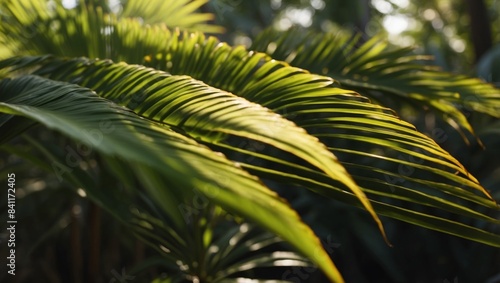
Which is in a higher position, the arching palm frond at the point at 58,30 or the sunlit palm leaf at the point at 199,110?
the sunlit palm leaf at the point at 199,110

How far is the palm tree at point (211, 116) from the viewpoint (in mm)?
824

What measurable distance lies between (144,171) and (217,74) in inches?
35.2

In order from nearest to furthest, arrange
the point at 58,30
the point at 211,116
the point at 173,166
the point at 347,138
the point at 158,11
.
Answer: the point at 173,166
the point at 211,116
the point at 347,138
the point at 58,30
the point at 158,11

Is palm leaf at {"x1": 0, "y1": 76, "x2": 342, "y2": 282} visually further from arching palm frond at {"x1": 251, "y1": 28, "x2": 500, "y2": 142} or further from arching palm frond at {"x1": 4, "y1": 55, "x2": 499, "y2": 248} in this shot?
arching palm frond at {"x1": 251, "y1": 28, "x2": 500, "y2": 142}

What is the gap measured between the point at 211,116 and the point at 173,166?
0.25m

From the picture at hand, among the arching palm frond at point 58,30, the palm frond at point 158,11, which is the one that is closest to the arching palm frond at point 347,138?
the arching palm frond at point 58,30

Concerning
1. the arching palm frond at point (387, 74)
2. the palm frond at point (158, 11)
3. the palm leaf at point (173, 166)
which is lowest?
the palm frond at point (158, 11)

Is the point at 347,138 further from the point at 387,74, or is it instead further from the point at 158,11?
the point at 158,11

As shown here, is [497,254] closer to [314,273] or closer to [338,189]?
[314,273]

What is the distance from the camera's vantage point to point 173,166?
2.54ft

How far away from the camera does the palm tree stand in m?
0.82

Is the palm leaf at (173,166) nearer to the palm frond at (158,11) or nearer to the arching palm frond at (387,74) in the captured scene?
the arching palm frond at (387,74)

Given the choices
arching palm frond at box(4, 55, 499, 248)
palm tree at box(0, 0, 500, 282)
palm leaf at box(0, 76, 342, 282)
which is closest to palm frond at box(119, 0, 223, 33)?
palm tree at box(0, 0, 500, 282)

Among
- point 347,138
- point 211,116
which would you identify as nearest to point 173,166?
point 211,116
